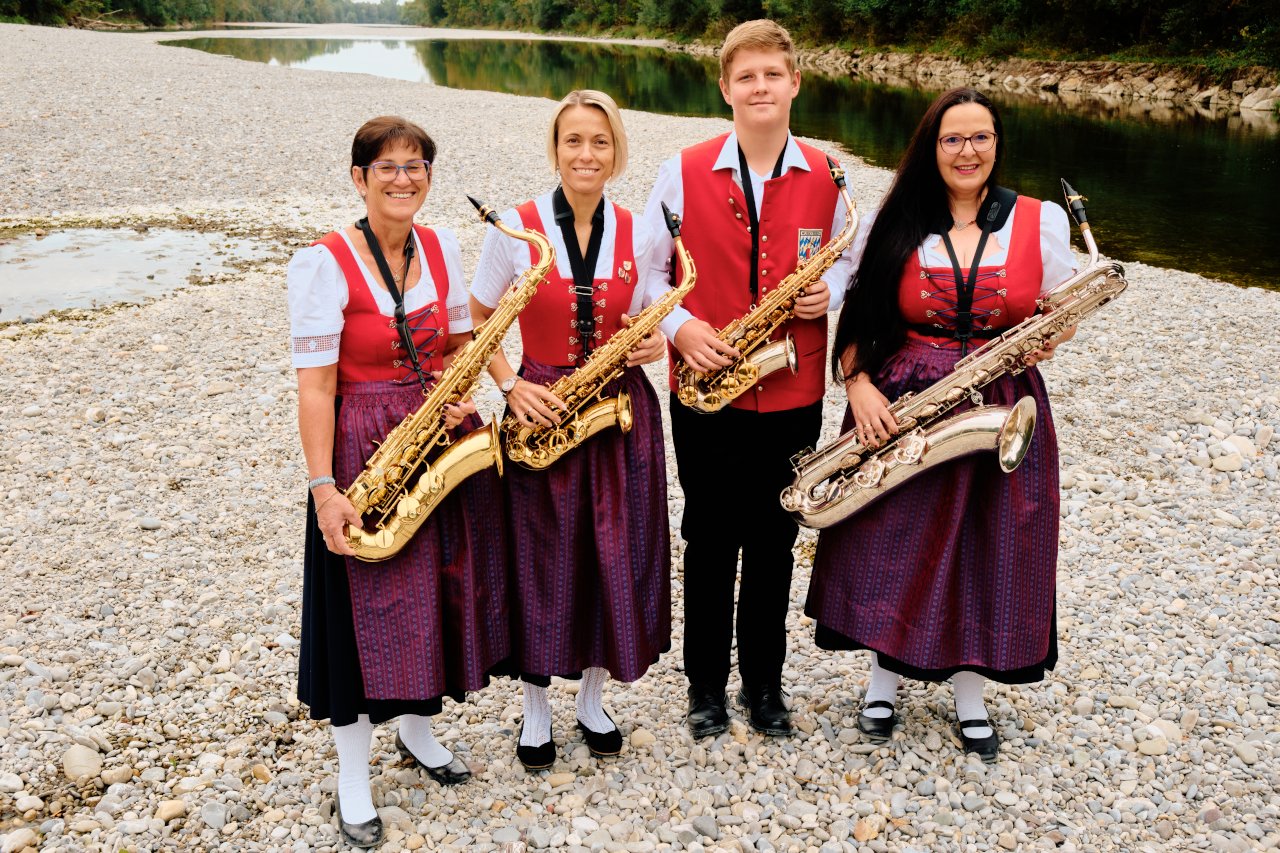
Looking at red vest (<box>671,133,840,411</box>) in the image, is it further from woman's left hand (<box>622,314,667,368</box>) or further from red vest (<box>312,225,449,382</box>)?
red vest (<box>312,225,449,382</box>)

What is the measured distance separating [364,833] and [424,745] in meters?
0.42

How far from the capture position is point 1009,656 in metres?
3.63

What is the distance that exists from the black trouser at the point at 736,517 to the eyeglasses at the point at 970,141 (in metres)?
1.07

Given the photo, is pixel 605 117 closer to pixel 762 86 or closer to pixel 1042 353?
pixel 762 86

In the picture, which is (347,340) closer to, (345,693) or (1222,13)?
(345,693)

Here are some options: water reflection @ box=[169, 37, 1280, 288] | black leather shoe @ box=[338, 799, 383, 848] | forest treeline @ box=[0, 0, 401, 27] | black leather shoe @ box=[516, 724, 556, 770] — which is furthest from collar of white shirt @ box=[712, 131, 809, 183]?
forest treeline @ box=[0, 0, 401, 27]

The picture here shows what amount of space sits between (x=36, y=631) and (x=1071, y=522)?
5.93 m

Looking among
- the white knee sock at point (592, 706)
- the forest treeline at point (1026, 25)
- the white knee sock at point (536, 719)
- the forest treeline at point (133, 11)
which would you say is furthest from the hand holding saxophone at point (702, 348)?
the forest treeline at point (133, 11)

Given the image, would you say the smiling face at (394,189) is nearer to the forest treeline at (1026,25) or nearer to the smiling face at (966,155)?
the smiling face at (966,155)

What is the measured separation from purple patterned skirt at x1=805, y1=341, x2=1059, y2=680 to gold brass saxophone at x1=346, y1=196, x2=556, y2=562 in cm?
140

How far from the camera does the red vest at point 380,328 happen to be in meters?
3.13

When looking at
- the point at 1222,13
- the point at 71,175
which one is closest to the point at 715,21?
the point at 1222,13

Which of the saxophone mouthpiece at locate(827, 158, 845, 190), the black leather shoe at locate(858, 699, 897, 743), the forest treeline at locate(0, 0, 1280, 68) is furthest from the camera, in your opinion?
the forest treeline at locate(0, 0, 1280, 68)

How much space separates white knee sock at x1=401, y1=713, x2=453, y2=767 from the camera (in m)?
3.83
